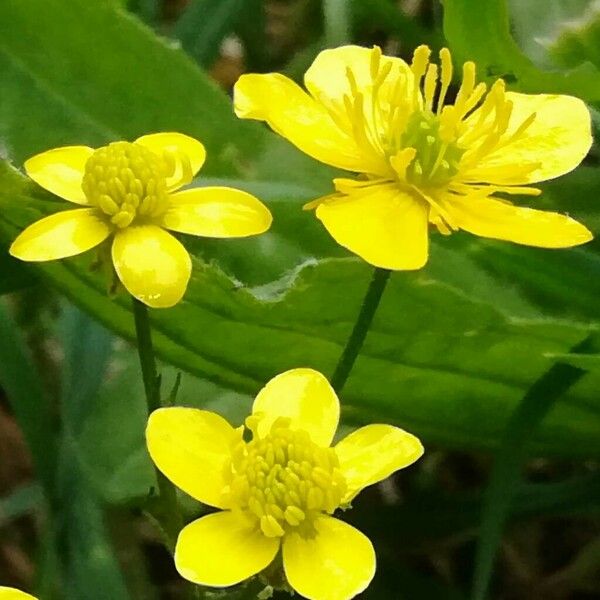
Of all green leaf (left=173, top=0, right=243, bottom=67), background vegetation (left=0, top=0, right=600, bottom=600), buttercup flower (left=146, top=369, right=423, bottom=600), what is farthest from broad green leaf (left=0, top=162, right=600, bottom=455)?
green leaf (left=173, top=0, right=243, bottom=67)

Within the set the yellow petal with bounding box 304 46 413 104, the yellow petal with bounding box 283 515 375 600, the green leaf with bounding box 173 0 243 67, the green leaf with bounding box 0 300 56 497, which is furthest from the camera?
the green leaf with bounding box 173 0 243 67

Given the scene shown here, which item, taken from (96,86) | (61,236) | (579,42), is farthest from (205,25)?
(61,236)

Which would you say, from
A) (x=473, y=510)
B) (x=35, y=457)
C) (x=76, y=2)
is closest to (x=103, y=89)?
(x=76, y=2)

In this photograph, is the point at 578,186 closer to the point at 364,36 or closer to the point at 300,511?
the point at 364,36

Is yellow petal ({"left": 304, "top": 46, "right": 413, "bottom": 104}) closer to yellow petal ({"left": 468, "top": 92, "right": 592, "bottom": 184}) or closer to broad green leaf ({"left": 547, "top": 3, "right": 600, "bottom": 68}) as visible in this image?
yellow petal ({"left": 468, "top": 92, "right": 592, "bottom": 184})

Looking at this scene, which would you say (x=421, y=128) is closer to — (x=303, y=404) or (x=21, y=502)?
(x=303, y=404)
